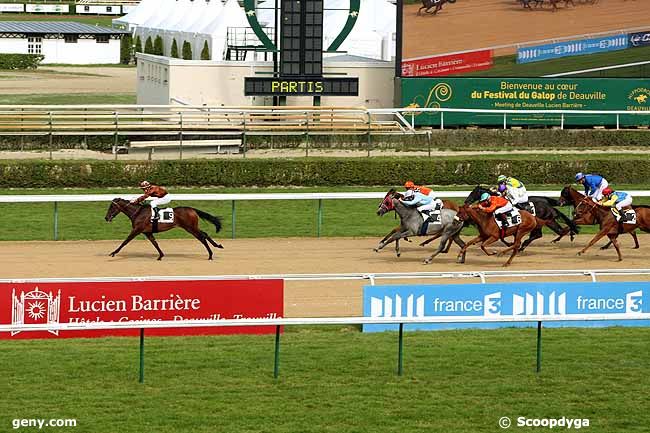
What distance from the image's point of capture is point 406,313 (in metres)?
13.2

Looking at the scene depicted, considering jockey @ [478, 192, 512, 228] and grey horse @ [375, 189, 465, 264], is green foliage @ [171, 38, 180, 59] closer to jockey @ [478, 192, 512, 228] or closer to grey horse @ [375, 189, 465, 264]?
grey horse @ [375, 189, 465, 264]

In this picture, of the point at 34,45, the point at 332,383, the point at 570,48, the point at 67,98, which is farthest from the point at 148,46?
the point at 332,383

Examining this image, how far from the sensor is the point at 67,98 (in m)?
45.1

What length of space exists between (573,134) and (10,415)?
21836 mm

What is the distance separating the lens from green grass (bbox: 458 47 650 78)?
32.5 meters

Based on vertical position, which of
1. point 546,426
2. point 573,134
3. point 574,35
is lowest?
point 546,426

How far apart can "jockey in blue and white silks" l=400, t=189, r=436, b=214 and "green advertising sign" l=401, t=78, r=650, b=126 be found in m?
14.0

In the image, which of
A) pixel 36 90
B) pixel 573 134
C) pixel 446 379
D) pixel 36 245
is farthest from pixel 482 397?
pixel 36 90

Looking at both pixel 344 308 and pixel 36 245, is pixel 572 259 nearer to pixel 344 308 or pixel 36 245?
pixel 344 308

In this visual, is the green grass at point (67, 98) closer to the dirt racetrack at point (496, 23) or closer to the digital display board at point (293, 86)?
the digital display board at point (293, 86)

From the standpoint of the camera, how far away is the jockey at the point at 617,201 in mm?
18391

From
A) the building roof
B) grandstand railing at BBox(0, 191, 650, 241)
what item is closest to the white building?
the building roof

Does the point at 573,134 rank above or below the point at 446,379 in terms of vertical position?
above

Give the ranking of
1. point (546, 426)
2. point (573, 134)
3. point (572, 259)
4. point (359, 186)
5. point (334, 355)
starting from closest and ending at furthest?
1. point (546, 426)
2. point (334, 355)
3. point (572, 259)
4. point (359, 186)
5. point (573, 134)
